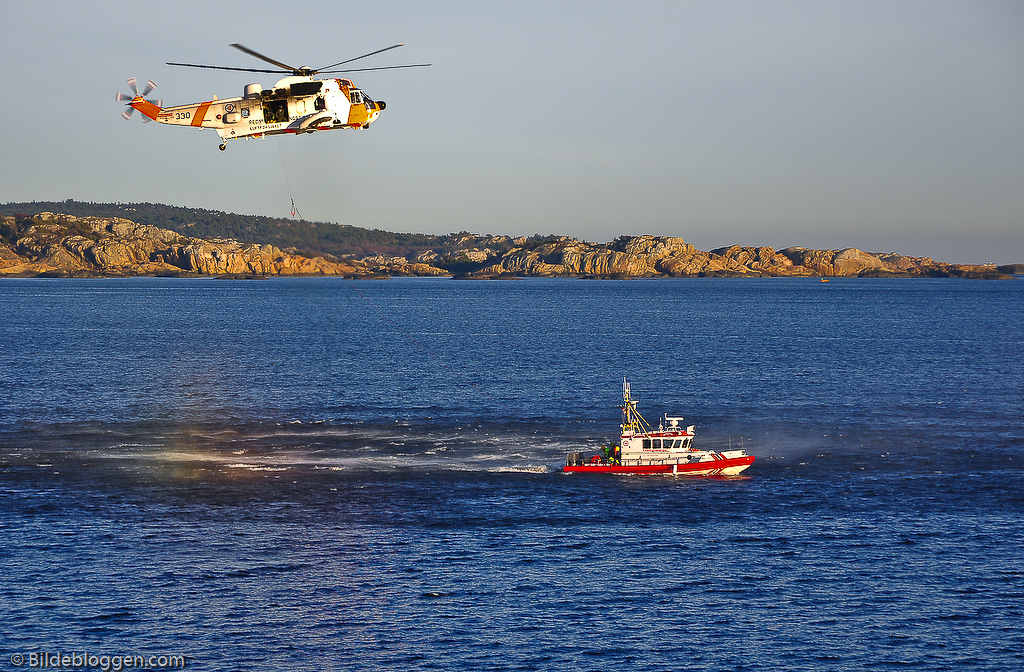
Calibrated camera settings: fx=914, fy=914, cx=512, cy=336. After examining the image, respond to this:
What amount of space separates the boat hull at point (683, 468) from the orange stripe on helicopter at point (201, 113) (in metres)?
42.3

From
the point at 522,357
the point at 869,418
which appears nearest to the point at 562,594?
the point at 869,418

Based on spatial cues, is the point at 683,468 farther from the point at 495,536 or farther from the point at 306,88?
the point at 306,88

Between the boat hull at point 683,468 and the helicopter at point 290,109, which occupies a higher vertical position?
the helicopter at point 290,109

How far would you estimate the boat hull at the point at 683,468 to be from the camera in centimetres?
8269

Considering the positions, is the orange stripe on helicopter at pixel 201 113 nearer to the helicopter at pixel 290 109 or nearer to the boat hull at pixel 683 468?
the helicopter at pixel 290 109

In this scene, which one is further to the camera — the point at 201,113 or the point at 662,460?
the point at 662,460

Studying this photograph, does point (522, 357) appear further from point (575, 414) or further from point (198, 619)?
point (198, 619)

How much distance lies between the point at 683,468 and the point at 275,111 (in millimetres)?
46647

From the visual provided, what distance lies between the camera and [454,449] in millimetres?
92688

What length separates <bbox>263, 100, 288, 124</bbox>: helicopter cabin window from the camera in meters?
66.8

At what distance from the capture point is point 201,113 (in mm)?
69125

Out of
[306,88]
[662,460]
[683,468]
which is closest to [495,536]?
[662,460]

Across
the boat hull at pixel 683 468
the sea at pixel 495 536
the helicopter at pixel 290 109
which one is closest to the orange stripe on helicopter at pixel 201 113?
the helicopter at pixel 290 109

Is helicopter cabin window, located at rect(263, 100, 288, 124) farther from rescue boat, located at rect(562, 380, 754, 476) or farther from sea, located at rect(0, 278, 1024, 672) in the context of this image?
rescue boat, located at rect(562, 380, 754, 476)
